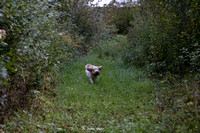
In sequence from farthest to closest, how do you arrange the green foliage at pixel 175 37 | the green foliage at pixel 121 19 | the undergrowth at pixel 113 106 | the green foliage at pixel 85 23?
the green foliage at pixel 121 19
the green foliage at pixel 85 23
the green foliage at pixel 175 37
the undergrowth at pixel 113 106

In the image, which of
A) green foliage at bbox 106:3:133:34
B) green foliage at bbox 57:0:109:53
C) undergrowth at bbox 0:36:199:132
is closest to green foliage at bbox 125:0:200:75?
undergrowth at bbox 0:36:199:132

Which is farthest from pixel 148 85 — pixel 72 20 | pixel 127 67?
pixel 72 20

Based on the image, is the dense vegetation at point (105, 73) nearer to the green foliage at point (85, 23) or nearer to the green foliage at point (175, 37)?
the green foliage at point (175, 37)

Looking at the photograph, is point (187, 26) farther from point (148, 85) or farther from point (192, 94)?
point (192, 94)

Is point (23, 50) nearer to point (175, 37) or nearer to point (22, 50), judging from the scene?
point (22, 50)

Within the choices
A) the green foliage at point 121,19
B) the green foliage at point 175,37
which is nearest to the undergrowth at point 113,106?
the green foliage at point 175,37

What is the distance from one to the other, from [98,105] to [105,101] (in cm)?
53

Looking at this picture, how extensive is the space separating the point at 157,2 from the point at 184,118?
6615 millimetres

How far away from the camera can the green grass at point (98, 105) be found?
19.3 feet

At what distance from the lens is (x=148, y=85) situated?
1009 centimetres

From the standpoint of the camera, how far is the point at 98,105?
810 cm

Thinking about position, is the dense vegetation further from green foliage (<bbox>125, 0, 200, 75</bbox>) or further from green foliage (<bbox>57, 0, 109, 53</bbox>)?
green foliage (<bbox>57, 0, 109, 53</bbox>)

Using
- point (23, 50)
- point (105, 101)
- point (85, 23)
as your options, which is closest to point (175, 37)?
point (105, 101)

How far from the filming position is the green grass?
5.89 meters
